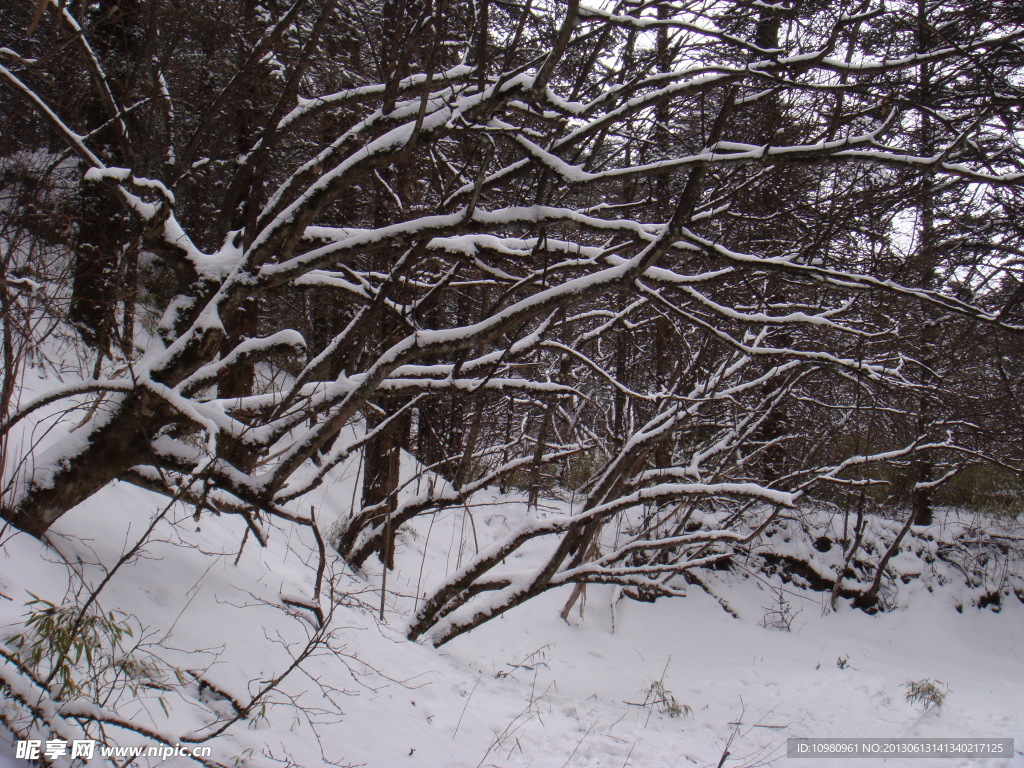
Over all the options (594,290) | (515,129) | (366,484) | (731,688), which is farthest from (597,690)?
(515,129)

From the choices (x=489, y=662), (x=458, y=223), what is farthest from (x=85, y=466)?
(x=489, y=662)

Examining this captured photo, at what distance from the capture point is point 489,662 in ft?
18.1

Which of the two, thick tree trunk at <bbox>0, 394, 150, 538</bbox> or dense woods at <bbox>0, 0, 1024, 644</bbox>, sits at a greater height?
dense woods at <bbox>0, 0, 1024, 644</bbox>

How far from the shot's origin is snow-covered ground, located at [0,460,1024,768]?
2.90 meters

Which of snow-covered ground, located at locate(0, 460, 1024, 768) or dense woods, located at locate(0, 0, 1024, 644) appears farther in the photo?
snow-covered ground, located at locate(0, 460, 1024, 768)

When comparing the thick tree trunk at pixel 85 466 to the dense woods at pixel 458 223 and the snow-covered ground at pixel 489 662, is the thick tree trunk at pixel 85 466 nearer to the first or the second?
the dense woods at pixel 458 223

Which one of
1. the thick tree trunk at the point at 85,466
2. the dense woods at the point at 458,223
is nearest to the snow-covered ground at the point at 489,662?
the thick tree trunk at the point at 85,466

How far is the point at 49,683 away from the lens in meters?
1.98

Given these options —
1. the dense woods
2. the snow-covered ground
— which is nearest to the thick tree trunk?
the dense woods

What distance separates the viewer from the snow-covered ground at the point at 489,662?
114 inches

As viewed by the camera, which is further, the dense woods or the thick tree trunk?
the thick tree trunk

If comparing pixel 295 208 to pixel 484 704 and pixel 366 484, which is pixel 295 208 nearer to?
pixel 484 704

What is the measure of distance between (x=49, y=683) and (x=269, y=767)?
91 centimetres

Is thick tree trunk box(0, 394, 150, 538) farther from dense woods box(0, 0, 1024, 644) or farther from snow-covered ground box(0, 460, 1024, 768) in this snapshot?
snow-covered ground box(0, 460, 1024, 768)
